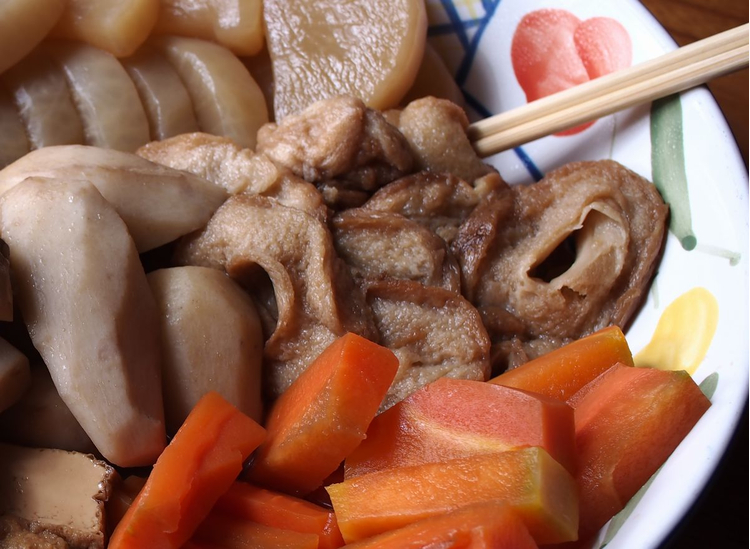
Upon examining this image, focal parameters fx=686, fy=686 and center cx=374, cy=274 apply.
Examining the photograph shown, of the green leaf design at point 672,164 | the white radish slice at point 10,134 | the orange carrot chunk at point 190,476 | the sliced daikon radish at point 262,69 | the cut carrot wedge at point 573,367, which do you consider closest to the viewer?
the orange carrot chunk at point 190,476

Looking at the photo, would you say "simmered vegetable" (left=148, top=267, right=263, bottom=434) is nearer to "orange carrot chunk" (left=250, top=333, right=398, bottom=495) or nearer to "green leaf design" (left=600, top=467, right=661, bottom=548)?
"orange carrot chunk" (left=250, top=333, right=398, bottom=495)

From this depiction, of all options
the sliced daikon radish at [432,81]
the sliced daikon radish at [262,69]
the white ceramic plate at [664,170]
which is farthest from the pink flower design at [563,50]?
the sliced daikon radish at [262,69]

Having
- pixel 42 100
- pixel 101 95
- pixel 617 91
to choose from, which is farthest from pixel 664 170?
pixel 42 100

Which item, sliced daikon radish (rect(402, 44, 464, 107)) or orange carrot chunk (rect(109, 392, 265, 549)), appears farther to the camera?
sliced daikon radish (rect(402, 44, 464, 107))

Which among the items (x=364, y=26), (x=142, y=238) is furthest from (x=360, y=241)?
(x=364, y=26)

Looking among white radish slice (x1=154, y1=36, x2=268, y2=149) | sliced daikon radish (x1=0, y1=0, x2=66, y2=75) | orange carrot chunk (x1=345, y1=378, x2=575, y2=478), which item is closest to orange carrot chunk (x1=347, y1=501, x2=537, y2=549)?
orange carrot chunk (x1=345, y1=378, x2=575, y2=478)

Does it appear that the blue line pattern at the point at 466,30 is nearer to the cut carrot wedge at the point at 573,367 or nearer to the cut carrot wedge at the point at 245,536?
the cut carrot wedge at the point at 573,367

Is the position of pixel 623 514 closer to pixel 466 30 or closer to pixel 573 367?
pixel 573 367
